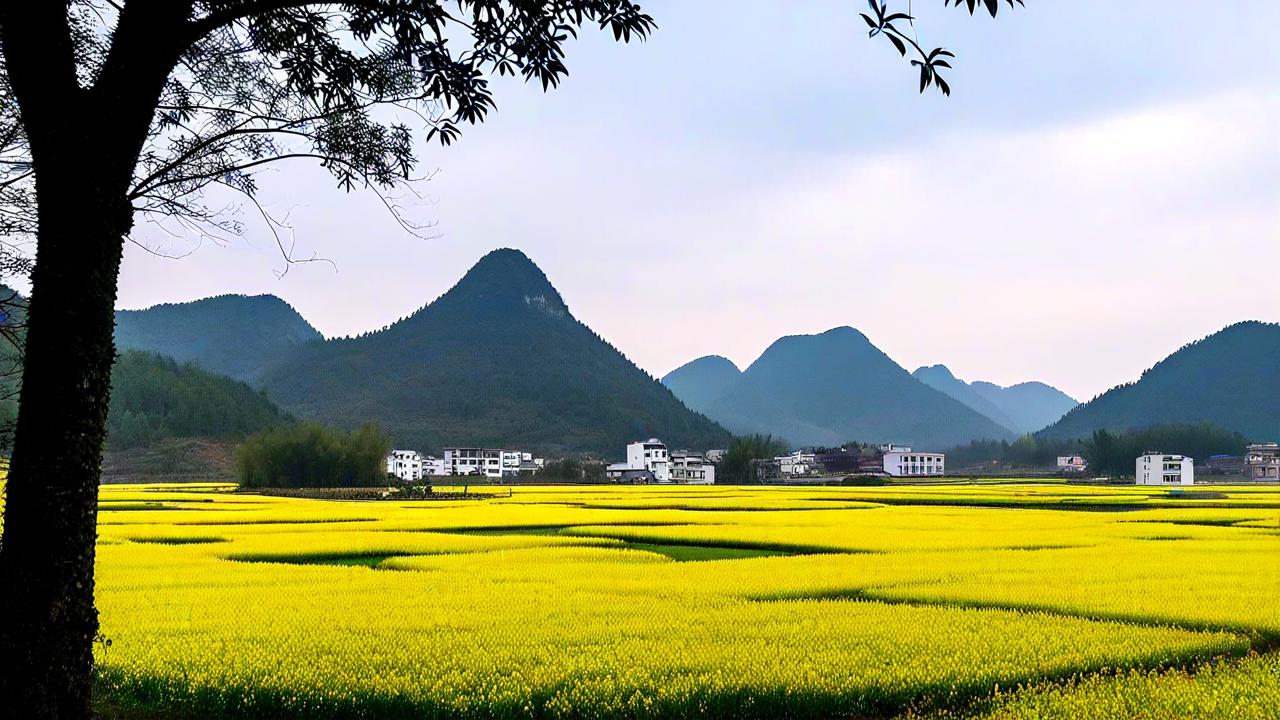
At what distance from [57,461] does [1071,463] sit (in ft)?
567

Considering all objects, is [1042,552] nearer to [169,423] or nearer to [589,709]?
[589,709]

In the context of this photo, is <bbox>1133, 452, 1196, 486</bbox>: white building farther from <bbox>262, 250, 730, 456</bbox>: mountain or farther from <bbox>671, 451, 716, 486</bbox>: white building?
<bbox>262, 250, 730, 456</bbox>: mountain

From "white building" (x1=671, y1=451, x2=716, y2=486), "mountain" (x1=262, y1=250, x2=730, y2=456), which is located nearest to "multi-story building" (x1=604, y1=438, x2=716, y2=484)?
"white building" (x1=671, y1=451, x2=716, y2=486)

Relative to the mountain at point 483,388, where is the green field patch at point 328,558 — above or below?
below

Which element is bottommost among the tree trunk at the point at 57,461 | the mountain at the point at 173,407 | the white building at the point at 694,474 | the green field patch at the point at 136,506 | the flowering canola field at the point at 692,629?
the white building at the point at 694,474

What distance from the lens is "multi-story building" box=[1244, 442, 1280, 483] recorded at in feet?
403

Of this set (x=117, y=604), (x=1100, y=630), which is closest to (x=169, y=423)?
→ (x=117, y=604)

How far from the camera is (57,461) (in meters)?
7.87

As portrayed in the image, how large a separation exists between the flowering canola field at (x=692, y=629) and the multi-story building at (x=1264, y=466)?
109607mm

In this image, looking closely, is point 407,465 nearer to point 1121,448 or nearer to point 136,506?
point 136,506

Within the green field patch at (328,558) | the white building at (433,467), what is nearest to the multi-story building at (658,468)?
the white building at (433,467)

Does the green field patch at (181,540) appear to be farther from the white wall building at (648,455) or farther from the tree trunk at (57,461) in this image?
the white wall building at (648,455)

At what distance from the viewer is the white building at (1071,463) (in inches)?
6063

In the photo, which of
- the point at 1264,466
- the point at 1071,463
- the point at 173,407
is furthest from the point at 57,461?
the point at 1071,463
